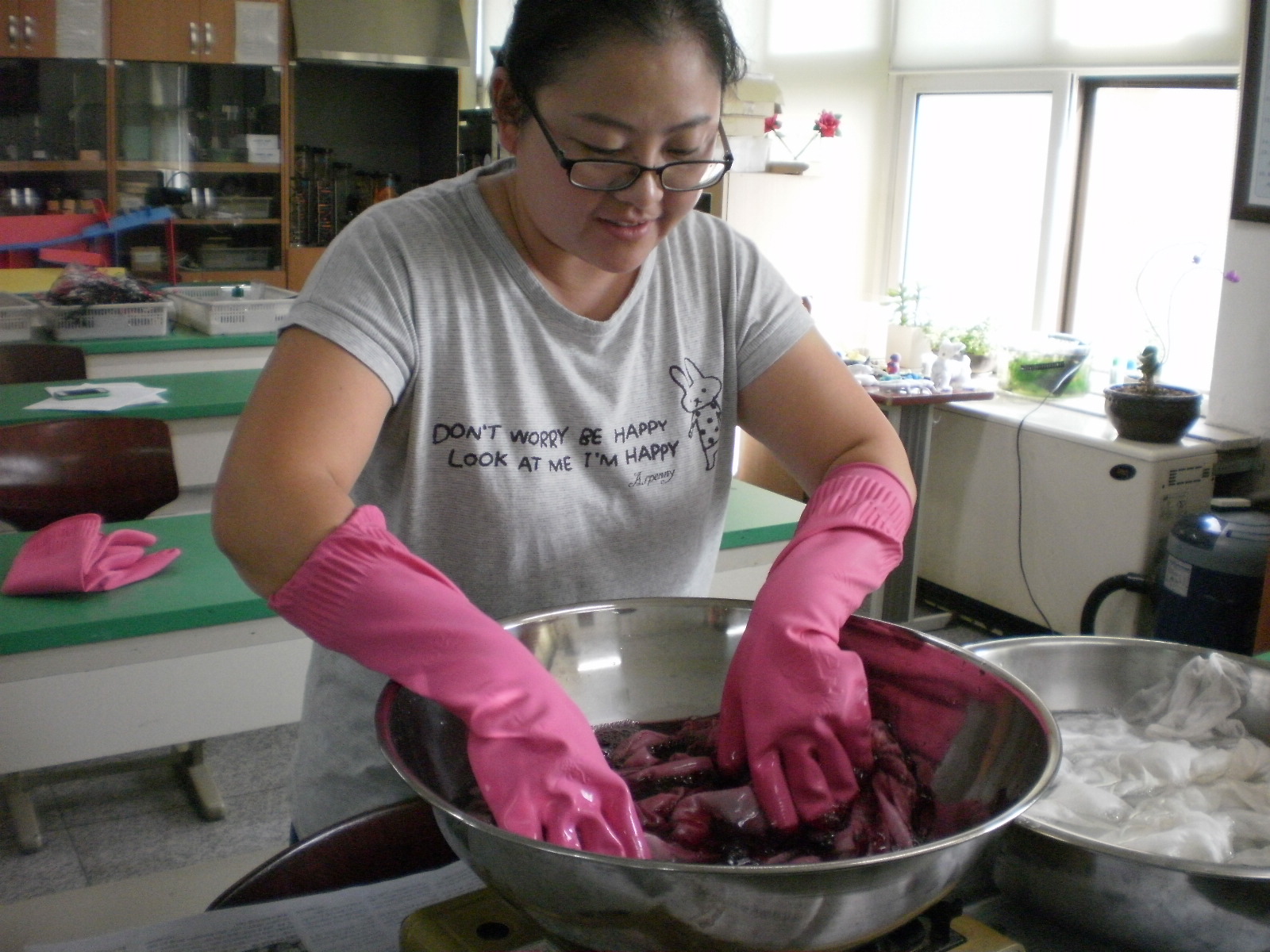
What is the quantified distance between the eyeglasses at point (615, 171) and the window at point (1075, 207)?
286cm

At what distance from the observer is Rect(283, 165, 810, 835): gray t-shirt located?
995 millimetres

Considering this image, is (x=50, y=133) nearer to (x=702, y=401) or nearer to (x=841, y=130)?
(x=841, y=130)

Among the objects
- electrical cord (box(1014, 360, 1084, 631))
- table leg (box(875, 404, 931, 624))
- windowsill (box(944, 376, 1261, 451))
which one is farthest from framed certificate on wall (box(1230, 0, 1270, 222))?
table leg (box(875, 404, 931, 624))

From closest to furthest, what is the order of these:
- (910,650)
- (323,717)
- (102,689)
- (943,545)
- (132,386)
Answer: (910,650) < (323,717) < (102,689) < (132,386) < (943,545)

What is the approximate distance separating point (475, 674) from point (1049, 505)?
2.99 metres

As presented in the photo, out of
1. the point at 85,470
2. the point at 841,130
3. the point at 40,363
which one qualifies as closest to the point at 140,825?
the point at 85,470

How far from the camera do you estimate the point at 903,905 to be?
0.65 m

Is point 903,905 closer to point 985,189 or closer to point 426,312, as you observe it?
point 426,312

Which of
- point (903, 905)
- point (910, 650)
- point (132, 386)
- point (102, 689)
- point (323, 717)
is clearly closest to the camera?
point (903, 905)

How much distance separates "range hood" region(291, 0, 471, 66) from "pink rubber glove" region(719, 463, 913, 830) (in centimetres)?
491

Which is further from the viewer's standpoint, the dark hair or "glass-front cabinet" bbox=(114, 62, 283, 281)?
"glass-front cabinet" bbox=(114, 62, 283, 281)

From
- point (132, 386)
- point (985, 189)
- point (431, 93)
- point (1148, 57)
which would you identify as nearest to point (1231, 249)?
point (1148, 57)

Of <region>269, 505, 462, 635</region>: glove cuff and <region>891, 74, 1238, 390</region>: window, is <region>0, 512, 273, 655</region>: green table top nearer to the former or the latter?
<region>269, 505, 462, 635</region>: glove cuff

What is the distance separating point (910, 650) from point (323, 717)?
0.56 metres
